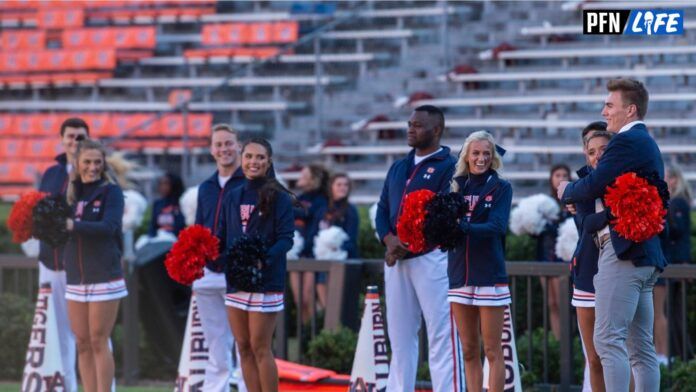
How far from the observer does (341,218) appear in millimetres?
10578

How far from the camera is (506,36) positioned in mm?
16234

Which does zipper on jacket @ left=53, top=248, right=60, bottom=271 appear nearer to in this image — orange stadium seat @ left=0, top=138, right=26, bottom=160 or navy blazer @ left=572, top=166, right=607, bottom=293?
navy blazer @ left=572, top=166, right=607, bottom=293

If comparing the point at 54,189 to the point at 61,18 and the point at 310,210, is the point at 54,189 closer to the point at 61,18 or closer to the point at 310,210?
the point at 310,210

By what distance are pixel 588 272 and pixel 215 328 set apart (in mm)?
2282

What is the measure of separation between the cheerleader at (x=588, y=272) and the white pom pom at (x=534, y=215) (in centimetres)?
335

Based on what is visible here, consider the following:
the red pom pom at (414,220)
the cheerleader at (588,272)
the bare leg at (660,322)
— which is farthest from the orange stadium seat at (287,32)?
the cheerleader at (588,272)

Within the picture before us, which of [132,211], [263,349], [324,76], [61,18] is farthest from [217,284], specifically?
[61,18]

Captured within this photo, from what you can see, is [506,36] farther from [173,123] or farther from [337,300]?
[337,300]

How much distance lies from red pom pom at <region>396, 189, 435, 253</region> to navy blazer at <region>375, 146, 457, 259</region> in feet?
1.33

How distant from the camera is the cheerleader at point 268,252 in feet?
21.5

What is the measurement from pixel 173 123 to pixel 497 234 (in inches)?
484

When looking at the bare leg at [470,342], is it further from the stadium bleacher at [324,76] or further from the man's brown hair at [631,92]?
the stadium bleacher at [324,76]

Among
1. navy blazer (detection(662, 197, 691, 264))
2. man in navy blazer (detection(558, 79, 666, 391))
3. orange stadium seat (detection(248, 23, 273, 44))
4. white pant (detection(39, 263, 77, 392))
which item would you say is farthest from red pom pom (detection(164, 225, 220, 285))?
orange stadium seat (detection(248, 23, 273, 44))

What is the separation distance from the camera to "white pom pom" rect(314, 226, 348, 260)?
1031cm
